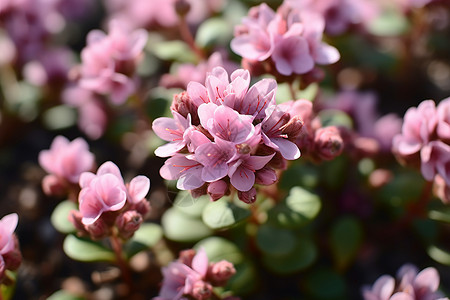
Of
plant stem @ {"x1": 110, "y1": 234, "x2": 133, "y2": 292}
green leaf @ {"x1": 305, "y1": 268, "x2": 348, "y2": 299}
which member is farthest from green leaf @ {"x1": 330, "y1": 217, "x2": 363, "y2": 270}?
plant stem @ {"x1": 110, "y1": 234, "x2": 133, "y2": 292}

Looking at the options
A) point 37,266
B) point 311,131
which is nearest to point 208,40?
point 311,131

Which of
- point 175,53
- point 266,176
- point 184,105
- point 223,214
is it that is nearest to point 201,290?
point 223,214

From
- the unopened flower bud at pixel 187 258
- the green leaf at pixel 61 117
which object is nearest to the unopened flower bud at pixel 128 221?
the unopened flower bud at pixel 187 258

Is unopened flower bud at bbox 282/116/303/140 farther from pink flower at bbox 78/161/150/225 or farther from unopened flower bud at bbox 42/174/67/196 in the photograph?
unopened flower bud at bbox 42/174/67/196

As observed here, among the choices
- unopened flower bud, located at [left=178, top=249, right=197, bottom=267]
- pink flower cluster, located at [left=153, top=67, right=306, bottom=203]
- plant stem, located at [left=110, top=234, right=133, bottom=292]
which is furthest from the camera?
plant stem, located at [left=110, top=234, right=133, bottom=292]

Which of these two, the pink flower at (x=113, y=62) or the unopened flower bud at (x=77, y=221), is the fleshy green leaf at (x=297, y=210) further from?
the pink flower at (x=113, y=62)

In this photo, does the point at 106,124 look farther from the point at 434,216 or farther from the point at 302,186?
the point at 434,216
